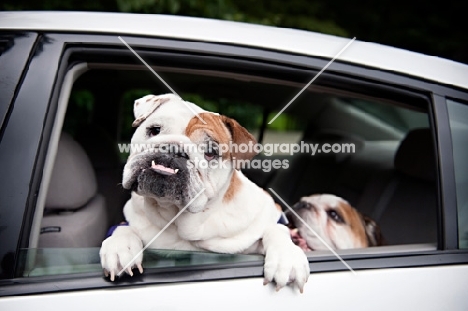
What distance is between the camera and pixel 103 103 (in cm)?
357

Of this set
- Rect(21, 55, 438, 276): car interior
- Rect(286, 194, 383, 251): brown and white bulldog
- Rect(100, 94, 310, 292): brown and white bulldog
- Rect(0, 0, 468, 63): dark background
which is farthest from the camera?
Rect(0, 0, 468, 63): dark background

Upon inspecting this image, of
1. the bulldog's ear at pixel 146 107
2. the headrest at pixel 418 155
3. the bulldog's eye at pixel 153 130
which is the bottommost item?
the bulldog's eye at pixel 153 130

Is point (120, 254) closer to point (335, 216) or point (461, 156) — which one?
point (461, 156)

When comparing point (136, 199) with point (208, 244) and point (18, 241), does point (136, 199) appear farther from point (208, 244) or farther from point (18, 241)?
point (18, 241)

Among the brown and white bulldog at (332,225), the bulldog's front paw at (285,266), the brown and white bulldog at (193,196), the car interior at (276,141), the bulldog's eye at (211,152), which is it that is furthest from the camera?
the brown and white bulldog at (332,225)

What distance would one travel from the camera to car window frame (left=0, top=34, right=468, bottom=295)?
6.07ft

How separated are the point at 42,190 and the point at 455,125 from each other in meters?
1.43

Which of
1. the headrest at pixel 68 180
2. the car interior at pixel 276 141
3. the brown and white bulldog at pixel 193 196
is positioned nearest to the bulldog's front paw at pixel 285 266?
the brown and white bulldog at pixel 193 196

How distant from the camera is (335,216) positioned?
296cm

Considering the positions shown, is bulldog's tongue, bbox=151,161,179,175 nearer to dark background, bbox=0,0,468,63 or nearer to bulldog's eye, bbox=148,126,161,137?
bulldog's eye, bbox=148,126,161,137

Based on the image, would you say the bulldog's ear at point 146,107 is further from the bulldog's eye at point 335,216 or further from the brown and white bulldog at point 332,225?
the bulldog's eye at point 335,216

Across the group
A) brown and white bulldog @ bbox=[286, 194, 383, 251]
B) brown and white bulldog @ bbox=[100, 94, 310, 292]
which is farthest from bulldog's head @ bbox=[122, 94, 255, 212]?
brown and white bulldog @ bbox=[286, 194, 383, 251]

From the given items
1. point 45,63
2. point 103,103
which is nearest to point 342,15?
point 103,103

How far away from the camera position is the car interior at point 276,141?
2357 mm
